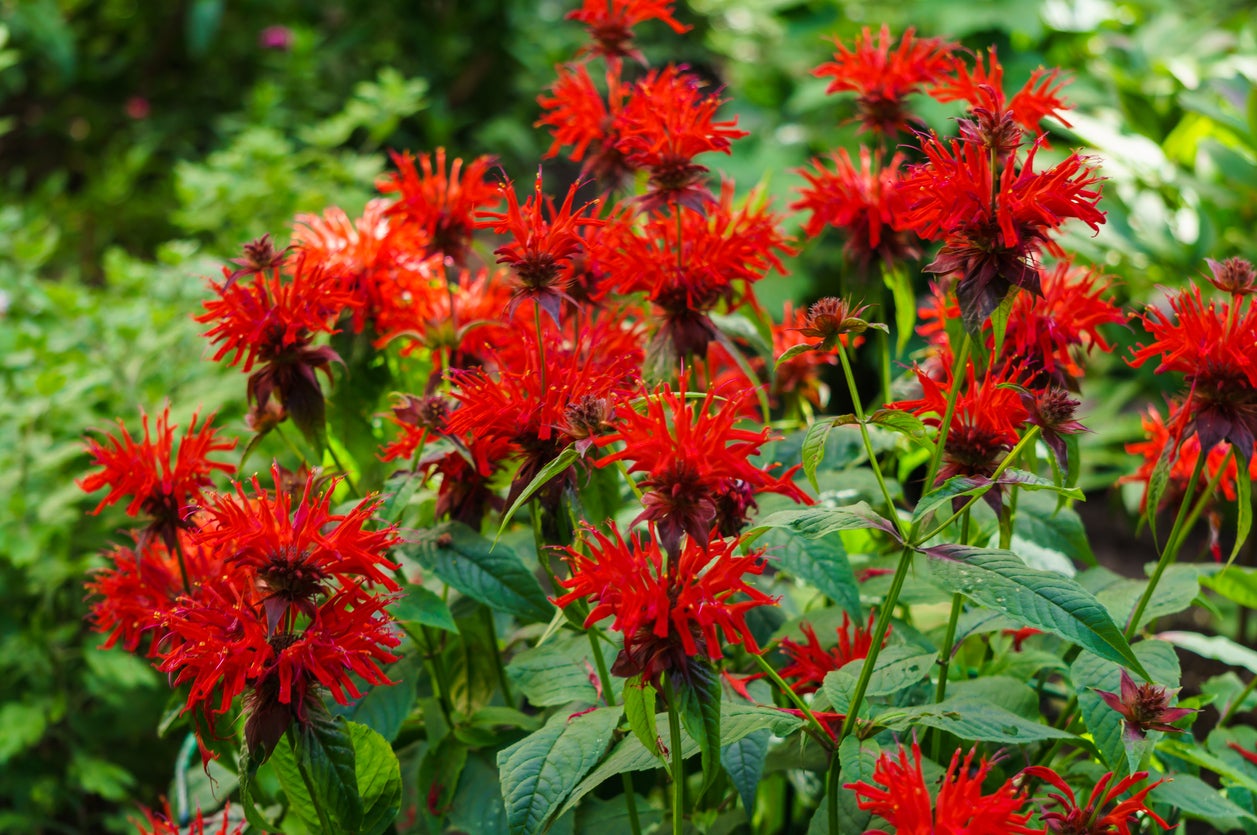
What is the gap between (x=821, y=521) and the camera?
691mm

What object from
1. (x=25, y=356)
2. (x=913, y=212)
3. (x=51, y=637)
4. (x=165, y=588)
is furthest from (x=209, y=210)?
(x=913, y=212)

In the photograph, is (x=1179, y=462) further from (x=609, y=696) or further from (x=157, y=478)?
(x=157, y=478)

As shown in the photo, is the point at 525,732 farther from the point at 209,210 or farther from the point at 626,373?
the point at 209,210

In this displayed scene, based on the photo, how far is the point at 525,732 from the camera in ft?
3.19

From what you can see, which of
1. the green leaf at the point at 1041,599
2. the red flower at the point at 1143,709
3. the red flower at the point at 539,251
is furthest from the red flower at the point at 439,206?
the red flower at the point at 1143,709

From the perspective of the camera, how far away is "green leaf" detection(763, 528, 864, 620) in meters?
0.87

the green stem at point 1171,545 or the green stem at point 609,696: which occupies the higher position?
the green stem at point 1171,545

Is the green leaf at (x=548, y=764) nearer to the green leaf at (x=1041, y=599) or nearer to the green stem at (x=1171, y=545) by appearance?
the green leaf at (x=1041, y=599)

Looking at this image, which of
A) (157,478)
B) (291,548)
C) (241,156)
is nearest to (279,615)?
(291,548)

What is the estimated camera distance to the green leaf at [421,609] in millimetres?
828

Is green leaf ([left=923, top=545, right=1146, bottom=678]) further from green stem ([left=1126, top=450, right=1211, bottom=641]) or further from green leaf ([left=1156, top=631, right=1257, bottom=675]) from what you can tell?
green leaf ([left=1156, top=631, right=1257, bottom=675])

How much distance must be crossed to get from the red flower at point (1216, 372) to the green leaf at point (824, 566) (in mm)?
266

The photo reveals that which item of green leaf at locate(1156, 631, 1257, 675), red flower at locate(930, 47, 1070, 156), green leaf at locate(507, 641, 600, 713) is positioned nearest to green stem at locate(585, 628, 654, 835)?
green leaf at locate(507, 641, 600, 713)

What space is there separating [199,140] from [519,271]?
322cm
